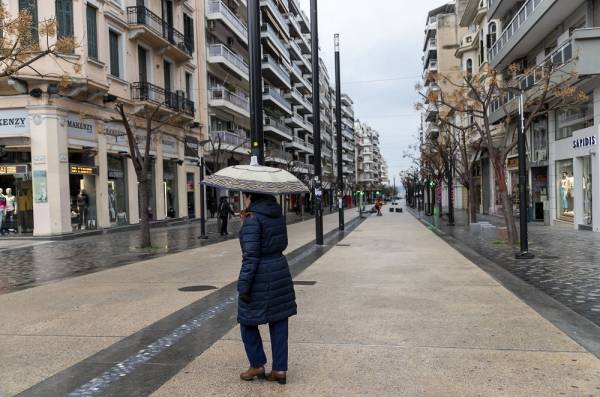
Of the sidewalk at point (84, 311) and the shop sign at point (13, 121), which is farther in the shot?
the shop sign at point (13, 121)

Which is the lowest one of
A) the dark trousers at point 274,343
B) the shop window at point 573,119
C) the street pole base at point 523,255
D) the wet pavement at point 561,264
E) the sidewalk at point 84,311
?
the wet pavement at point 561,264

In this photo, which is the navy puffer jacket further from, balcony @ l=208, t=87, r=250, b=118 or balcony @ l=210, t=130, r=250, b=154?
balcony @ l=208, t=87, r=250, b=118

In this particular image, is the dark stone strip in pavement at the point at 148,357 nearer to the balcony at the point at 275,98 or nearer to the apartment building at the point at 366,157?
the balcony at the point at 275,98

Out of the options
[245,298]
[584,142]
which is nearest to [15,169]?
[245,298]

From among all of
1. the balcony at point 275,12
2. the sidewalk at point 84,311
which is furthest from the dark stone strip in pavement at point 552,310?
the balcony at point 275,12

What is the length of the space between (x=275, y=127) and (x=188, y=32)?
1933 centimetres

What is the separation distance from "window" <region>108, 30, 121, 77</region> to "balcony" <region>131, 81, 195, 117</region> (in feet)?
3.96

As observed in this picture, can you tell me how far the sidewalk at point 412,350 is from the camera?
13.9ft

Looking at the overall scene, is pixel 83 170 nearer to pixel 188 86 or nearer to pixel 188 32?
pixel 188 86

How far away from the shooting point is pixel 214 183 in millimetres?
4621

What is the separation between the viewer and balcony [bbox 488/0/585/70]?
2024 cm

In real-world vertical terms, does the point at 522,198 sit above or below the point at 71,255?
above

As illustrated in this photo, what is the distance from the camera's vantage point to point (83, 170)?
22.5 meters

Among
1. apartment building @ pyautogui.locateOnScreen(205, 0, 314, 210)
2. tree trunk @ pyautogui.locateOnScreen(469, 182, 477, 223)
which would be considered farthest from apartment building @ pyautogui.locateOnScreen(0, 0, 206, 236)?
tree trunk @ pyautogui.locateOnScreen(469, 182, 477, 223)
